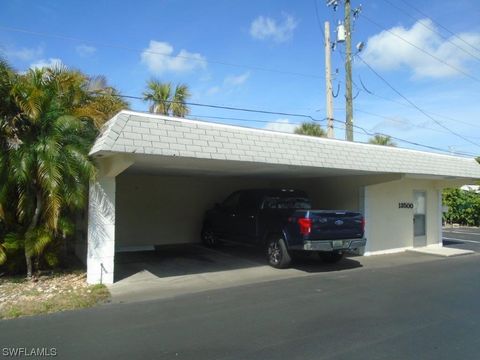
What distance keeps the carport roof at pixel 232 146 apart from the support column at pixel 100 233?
0.98m

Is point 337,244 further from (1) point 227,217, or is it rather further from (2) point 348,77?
(2) point 348,77

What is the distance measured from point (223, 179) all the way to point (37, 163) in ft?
28.5

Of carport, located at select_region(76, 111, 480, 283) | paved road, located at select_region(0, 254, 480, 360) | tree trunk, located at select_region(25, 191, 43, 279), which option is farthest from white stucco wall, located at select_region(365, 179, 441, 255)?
tree trunk, located at select_region(25, 191, 43, 279)

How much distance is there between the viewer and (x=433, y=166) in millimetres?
14102

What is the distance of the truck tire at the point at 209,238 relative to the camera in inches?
573

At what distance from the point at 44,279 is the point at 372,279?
7.15 metres

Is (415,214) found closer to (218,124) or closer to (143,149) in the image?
(218,124)

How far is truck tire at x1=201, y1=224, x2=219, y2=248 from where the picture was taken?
14563 millimetres

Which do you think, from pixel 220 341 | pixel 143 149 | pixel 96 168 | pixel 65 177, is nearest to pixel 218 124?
pixel 143 149

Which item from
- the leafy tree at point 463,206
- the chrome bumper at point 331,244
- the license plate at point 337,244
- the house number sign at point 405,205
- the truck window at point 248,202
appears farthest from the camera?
the leafy tree at point 463,206

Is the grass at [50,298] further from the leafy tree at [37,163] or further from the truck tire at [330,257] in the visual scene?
the truck tire at [330,257]

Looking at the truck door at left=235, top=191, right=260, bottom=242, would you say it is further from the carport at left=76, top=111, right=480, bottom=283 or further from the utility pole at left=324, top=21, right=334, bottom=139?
the utility pole at left=324, top=21, right=334, bottom=139

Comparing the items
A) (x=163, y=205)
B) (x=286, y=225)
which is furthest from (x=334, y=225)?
(x=163, y=205)

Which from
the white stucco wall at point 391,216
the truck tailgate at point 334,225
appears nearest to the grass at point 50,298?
the truck tailgate at point 334,225
